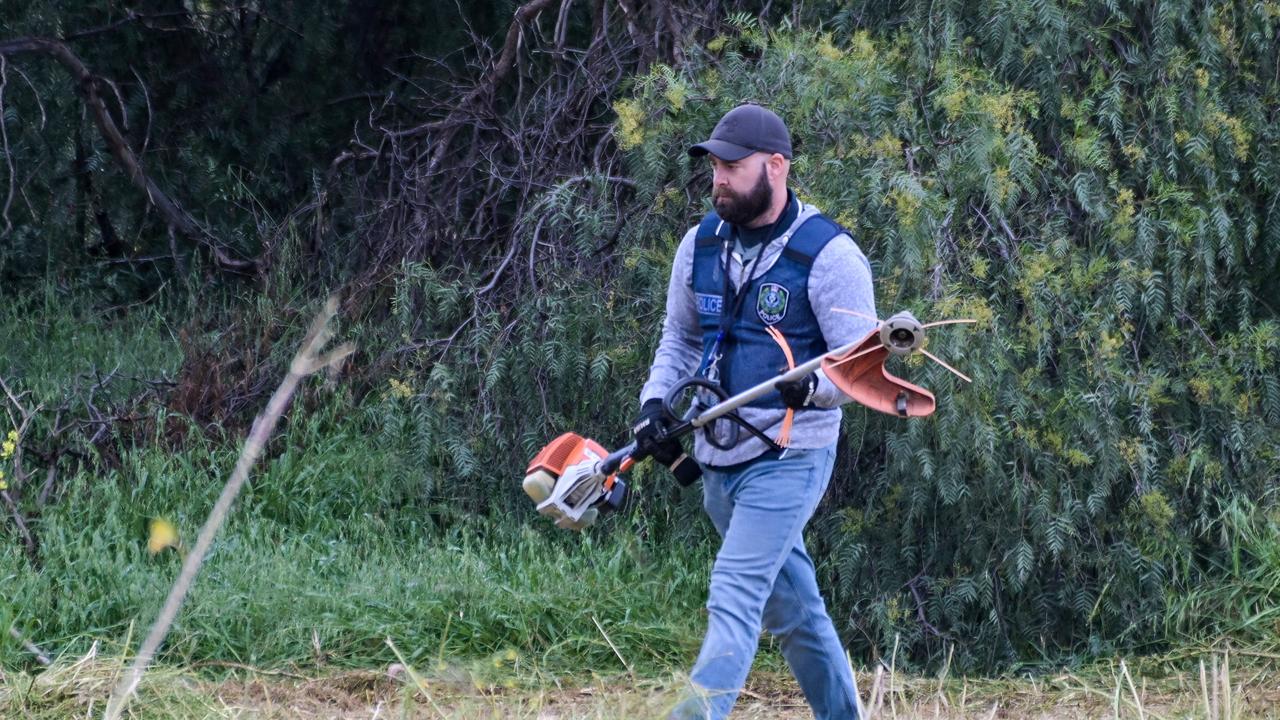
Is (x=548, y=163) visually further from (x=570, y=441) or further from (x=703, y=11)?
(x=570, y=441)

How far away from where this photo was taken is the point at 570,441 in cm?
424

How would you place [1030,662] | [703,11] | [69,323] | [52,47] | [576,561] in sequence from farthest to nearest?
[69,323] → [52,47] → [703,11] → [576,561] → [1030,662]

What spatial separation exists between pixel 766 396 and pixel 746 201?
0.52 m

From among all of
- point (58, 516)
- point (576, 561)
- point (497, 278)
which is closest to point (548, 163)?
point (497, 278)

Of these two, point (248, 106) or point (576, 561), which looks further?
point (248, 106)

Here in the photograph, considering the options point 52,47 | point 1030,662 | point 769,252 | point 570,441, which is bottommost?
point 1030,662

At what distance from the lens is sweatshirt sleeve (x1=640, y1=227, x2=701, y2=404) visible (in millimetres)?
4320

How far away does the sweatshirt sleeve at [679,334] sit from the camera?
4.32m

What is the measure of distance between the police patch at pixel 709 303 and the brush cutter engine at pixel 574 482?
477 mm

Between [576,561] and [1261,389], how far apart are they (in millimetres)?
2801

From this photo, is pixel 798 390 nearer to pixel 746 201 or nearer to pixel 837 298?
pixel 837 298

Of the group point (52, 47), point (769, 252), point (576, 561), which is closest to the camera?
point (769, 252)

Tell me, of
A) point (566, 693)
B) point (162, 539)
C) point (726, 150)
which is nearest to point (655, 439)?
point (726, 150)

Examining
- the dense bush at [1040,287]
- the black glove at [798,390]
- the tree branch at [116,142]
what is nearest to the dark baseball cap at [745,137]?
the black glove at [798,390]
